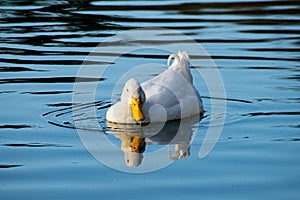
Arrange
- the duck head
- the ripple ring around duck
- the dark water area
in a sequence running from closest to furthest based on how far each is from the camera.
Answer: the dark water area, the ripple ring around duck, the duck head

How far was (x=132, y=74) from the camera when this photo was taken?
12.4 m

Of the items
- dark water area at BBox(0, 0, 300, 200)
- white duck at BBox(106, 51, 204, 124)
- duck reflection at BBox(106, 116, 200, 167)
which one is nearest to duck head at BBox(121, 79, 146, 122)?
white duck at BBox(106, 51, 204, 124)

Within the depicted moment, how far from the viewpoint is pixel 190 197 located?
705 cm

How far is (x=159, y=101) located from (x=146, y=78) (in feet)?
7.65

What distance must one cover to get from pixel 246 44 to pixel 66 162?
22.9 feet

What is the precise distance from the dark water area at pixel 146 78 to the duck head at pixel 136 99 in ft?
1.21

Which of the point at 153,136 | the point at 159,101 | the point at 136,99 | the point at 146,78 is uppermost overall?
the point at 136,99

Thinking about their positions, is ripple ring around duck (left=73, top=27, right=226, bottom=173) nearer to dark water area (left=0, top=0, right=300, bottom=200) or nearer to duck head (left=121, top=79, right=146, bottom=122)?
dark water area (left=0, top=0, right=300, bottom=200)

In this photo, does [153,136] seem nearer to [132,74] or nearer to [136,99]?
[136,99]

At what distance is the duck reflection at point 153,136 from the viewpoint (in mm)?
8492

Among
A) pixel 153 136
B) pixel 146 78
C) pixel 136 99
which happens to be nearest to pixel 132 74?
pixel 146 78

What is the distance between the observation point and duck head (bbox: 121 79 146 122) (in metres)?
9.65

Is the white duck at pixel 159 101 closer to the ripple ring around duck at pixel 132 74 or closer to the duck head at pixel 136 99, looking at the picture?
the duck head at pixel 136 99

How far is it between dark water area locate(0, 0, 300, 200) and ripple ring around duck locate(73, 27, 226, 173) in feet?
0.26
